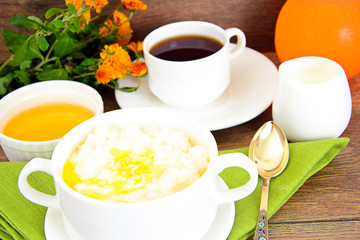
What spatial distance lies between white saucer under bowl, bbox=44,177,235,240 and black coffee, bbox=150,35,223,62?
1.65 feet

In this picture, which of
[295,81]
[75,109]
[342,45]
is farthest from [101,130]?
[342,45]

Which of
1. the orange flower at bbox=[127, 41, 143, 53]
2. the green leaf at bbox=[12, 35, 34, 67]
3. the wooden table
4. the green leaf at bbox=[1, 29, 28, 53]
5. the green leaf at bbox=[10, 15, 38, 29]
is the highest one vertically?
the green leaf at bbox=[10, 15, 38, 29]

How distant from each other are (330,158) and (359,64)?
353 millimetres

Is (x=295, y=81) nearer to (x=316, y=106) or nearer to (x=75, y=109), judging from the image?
(x=316, y=106)

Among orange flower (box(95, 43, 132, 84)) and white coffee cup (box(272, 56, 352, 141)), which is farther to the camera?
orange flower (box(95, 43, 132, 84))

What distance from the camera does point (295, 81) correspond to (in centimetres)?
110

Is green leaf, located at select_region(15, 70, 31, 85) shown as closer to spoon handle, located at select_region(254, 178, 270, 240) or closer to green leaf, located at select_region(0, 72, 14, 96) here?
green leaf, located at select_region(0, 72, 14, 96)

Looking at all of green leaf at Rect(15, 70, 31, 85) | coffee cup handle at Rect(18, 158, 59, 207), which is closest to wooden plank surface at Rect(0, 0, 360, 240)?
green leaf at Rect(15, 70, 31, 85)

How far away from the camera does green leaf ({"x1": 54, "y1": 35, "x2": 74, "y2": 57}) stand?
126cm

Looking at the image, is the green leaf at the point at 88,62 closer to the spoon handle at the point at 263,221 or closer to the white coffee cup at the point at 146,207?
the white coffee cup at the point at 146,207

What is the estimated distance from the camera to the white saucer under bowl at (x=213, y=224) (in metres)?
0.87

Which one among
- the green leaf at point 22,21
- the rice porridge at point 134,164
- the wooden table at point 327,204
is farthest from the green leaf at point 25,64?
the wooden table at point 327,204

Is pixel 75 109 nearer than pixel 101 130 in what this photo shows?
No

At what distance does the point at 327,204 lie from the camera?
98 centimetres
